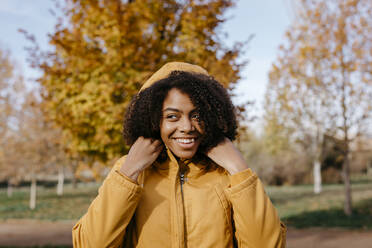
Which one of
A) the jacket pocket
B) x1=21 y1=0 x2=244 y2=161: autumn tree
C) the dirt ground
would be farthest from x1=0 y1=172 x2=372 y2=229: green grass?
the jacket pocket

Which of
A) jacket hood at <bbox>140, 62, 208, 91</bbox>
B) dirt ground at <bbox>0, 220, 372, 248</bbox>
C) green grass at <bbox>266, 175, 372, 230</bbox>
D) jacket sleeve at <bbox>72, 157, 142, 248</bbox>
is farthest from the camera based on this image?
green grass at <bbox>266, 175, 372, 230</bbox>

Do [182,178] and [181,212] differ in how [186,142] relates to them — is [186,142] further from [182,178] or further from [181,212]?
[181,212]

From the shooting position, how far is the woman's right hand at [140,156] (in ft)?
5.12

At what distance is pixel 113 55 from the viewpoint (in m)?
5.90

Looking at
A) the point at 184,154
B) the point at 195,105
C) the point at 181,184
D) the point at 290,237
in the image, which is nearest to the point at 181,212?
the point at 181,184

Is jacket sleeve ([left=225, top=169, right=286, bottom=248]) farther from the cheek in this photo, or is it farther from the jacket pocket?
the cheek

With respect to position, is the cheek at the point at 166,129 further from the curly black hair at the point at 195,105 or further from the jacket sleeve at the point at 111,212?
the jacket sleeve at the point at 111,212

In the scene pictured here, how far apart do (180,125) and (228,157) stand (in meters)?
0.29

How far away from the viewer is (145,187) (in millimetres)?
1701

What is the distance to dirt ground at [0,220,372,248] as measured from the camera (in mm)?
7918

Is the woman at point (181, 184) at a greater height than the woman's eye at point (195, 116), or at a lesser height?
lesser

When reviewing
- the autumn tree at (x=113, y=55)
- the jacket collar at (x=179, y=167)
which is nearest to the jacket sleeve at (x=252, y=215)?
the jacket collar at (x=179, y=167)

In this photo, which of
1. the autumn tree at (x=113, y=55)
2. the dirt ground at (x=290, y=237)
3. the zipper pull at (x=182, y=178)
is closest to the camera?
the zipper pull at (x=182, y=178)

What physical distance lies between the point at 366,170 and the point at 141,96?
3411 cm
